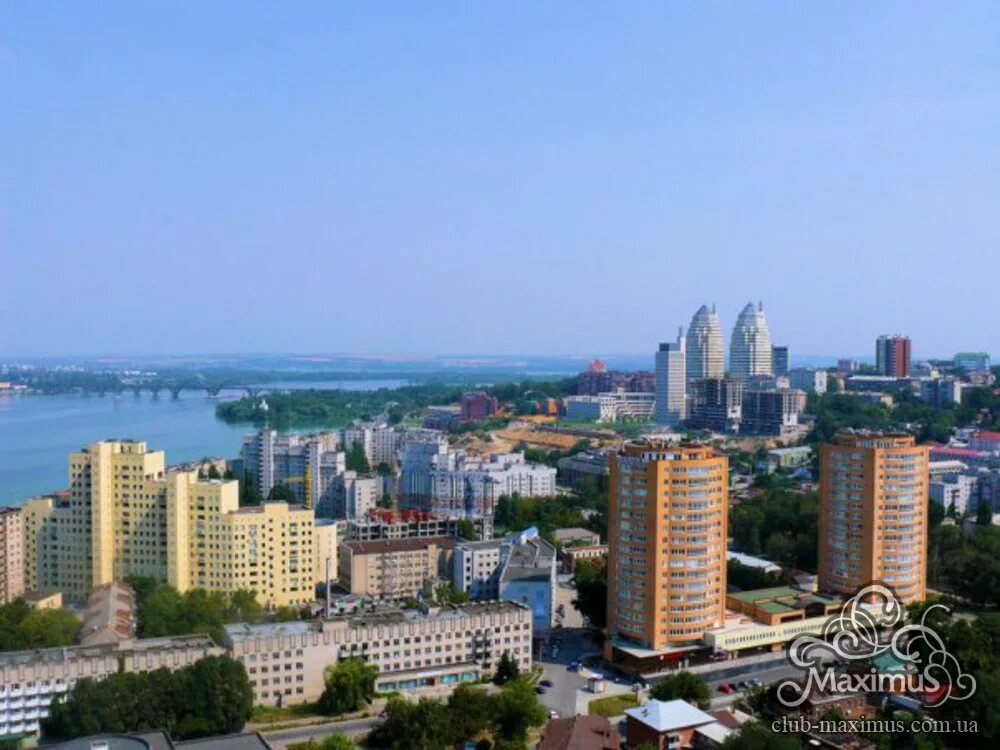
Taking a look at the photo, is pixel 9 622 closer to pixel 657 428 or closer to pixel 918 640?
pixel 918 640

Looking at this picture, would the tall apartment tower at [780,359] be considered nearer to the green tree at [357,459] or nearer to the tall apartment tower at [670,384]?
the tall apartment tower at [670,384]

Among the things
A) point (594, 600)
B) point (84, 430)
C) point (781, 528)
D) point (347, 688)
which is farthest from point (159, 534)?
point (84, 430)

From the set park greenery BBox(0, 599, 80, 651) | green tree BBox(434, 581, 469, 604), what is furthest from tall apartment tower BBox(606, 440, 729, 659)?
park greenery BBox(0, 599, 80, 651)

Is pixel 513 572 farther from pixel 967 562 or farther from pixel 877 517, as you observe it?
pixel 967 562

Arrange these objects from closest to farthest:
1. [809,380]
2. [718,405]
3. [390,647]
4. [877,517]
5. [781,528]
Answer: [390,647]
[877,517]
[781,528]
[718,405]
[809,380]

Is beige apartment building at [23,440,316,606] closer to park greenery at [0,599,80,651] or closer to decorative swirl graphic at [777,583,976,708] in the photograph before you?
park greenery at [0,599,80,651]

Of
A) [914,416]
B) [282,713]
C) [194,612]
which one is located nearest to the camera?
[282,713]
